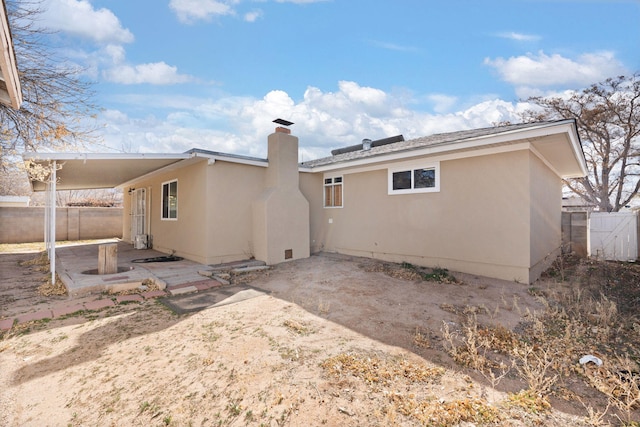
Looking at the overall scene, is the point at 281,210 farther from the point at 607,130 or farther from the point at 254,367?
the point at 607,130

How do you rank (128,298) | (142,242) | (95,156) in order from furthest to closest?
(142,242)
(95,156)
(128,298)

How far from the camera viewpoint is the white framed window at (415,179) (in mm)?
7410

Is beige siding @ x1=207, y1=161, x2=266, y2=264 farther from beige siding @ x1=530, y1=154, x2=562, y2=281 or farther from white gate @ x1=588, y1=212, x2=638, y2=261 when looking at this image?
white gate @ x1=588, y1=212, x2=638, y2=261

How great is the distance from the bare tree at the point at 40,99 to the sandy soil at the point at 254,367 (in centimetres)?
477

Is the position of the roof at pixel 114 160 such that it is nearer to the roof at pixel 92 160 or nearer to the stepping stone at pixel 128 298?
the roof at pixel 92 160

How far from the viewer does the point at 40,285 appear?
239 inches

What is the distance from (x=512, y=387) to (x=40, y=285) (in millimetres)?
8371

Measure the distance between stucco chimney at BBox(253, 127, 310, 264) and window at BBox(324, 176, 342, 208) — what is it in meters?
1.50

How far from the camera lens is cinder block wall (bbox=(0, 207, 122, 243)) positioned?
45.8 feet

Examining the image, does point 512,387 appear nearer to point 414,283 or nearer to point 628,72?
A: point 414,283

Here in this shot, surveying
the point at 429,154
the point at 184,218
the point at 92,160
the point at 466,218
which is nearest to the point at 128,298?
the point at 92,160

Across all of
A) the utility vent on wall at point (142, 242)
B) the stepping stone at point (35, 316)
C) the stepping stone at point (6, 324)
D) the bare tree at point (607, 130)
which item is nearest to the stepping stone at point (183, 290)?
the stepping stone at point (35, 316)

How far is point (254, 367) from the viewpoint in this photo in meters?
2.85

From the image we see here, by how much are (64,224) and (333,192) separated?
14529 mm
